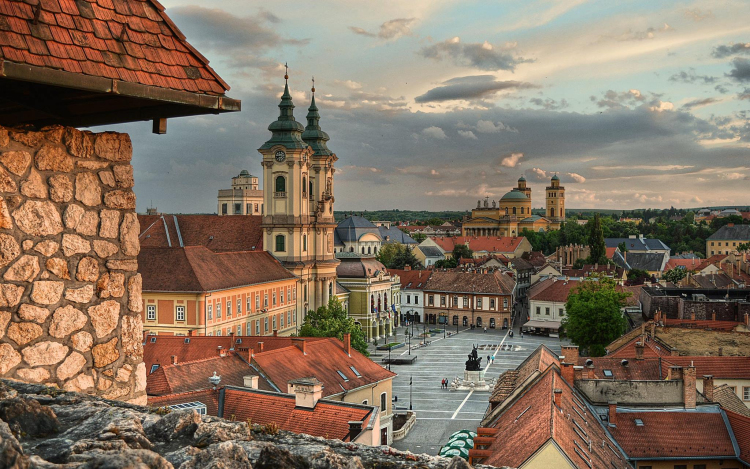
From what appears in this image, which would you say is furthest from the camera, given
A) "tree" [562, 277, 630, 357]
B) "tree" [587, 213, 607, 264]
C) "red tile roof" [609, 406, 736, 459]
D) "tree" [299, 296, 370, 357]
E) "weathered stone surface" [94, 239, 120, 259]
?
"tree" [587, 213, 607, 264]

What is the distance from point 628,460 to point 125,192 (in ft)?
77.6

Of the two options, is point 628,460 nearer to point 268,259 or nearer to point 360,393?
point 360,393

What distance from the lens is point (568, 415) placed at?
947 inches

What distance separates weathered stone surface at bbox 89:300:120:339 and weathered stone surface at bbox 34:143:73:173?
3.87 feet

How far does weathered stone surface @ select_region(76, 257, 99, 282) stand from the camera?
6.01 meters

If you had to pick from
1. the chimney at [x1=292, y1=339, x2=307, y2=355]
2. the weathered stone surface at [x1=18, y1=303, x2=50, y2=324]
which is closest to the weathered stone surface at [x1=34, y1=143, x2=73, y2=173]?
the weathered stone surface at [x1=18, y1=303, x2=50, y2=324]

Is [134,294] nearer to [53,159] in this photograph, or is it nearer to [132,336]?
[132,336]

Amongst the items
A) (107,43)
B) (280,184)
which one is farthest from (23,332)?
(280,184)

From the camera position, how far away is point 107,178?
248 inches

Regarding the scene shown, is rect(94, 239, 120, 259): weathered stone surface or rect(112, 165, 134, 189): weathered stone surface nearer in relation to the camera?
rect(94, 239, 120, 259): weathered stone surface

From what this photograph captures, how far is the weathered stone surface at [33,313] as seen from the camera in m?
5.59

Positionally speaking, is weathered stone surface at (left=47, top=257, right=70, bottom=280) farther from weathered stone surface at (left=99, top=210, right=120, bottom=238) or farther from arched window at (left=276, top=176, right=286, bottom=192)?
arched window at (left=276, top=176, right=286, bottom=192)

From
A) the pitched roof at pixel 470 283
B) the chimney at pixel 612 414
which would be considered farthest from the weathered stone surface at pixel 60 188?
the pitched roof at pixel 470 283

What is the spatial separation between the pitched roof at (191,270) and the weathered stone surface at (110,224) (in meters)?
48.1
